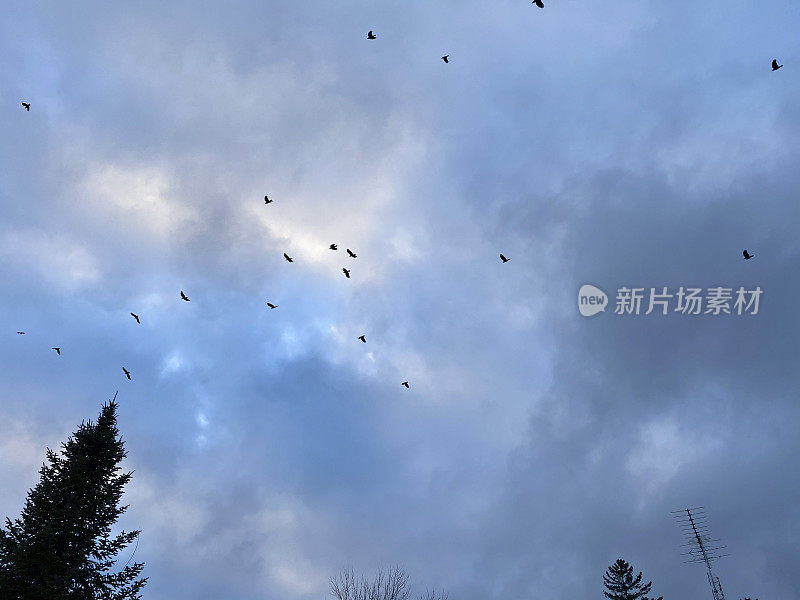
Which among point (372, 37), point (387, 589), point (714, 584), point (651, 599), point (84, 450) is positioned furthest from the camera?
point (651, 599)

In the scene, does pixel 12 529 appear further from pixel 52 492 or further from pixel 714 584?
pixel 714 584

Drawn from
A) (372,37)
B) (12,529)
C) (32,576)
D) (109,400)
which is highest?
(372,37)

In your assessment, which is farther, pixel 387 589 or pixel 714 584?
pixel 714 584

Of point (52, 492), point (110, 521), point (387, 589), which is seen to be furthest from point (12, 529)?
point (387, 589)

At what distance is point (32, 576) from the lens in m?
22.5

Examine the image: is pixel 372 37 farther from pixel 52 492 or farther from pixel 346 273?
pixel 52 492

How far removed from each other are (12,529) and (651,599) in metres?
56.9

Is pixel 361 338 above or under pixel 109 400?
above

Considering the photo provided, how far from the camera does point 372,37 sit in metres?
24.0

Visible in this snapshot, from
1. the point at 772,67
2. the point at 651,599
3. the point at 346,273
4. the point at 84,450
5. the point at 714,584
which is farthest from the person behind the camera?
the point at 651,599

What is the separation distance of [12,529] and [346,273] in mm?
18725

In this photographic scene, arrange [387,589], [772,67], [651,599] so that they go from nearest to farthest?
1. [772,67]
2. [387,589]
3. [651,599]

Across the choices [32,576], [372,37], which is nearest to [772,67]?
[372,37]

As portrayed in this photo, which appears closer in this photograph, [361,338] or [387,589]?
[361,338]
